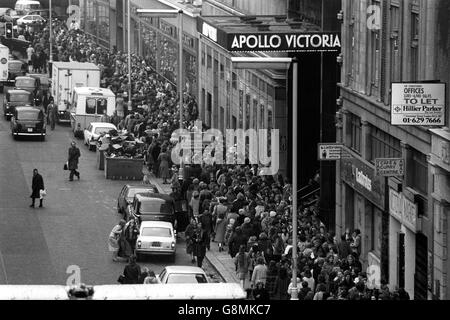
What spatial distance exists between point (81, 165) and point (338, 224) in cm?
1979

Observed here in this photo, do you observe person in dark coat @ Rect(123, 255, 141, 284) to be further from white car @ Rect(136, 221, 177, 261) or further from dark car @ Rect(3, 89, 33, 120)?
dark car @ Rect(3, 89, 33, 120)

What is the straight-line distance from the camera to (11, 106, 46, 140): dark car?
6800cm

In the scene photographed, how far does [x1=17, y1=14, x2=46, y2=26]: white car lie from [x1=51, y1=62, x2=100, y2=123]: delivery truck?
35.4 meters

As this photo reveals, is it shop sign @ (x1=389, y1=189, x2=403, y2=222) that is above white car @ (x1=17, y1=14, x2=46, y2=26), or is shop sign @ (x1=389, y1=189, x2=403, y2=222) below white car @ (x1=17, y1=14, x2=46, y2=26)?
below

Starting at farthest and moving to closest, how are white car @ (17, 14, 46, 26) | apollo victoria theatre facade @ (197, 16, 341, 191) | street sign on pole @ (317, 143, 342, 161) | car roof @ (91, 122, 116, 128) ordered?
white car @ (17, 14, 46, 26) → car roof @ (91, 122, 116, 128) → apollo victoria theatre facade @ (197, 16, 341, 191) → street sign on pole @ (317, 143, 342, 161)

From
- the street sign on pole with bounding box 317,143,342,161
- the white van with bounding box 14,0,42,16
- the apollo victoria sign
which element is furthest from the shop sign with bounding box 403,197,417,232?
the white van with bounding box 14,0,42,16

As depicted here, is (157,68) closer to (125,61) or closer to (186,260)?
(125,61)

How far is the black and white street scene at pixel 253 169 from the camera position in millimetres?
33562

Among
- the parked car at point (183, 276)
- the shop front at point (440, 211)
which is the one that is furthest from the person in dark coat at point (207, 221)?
the shop front at point (440, 211)

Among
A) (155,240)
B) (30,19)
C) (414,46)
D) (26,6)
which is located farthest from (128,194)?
(26,6)

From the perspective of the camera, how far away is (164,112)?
6862cm

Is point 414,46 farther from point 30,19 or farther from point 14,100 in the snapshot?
point 30,19

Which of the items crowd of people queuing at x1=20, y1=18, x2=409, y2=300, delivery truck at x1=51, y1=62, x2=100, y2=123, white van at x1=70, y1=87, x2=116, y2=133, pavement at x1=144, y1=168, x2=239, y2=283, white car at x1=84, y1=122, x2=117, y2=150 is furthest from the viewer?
delivery truck at x1=51, y1=62, x2=100, y2=123
